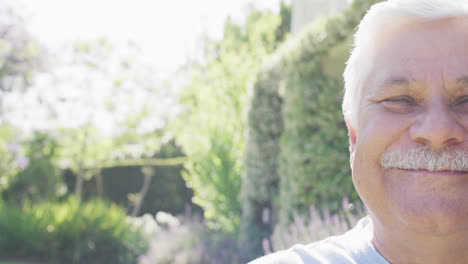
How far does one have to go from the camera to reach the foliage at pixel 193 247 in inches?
285

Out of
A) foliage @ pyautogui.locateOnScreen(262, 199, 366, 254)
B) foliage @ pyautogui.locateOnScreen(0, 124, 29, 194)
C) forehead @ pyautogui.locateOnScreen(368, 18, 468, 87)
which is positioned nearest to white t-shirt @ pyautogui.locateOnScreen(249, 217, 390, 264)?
forehead @ pyautogui.locateOnScreen(368, 18, 468, 87)

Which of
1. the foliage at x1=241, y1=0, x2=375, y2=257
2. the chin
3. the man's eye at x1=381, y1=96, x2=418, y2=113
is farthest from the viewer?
the foliage at x1=241, y1=0, x2=375, y2=257

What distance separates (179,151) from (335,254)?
49.9 ft

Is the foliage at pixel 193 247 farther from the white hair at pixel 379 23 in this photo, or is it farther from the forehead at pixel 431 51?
the forehead at pixel 431 51

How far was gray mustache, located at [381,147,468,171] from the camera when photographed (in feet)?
3.88

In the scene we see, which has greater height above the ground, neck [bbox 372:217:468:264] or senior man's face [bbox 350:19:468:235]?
senior man's face [bbox 350:19:468:235]

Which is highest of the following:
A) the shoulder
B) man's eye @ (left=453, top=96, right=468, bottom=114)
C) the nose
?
man's eye @ (left=453, top=96, right=468, bottom=114)

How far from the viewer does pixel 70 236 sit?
8.84 m

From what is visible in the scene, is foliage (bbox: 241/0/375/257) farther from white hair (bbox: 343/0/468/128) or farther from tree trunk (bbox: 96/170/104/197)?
tree trunk (bbox: 96/170/104/197)

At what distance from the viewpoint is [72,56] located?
12.4 metres

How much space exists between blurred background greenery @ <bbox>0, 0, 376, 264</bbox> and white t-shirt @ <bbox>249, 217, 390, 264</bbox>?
7.49 ft

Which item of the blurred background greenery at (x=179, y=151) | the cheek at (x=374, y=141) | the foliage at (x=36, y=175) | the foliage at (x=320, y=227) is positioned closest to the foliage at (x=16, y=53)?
the blurred background greenery at (x=179, y=151)

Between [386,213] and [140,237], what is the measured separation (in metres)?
8.59

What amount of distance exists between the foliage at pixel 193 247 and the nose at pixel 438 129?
5801 mm
